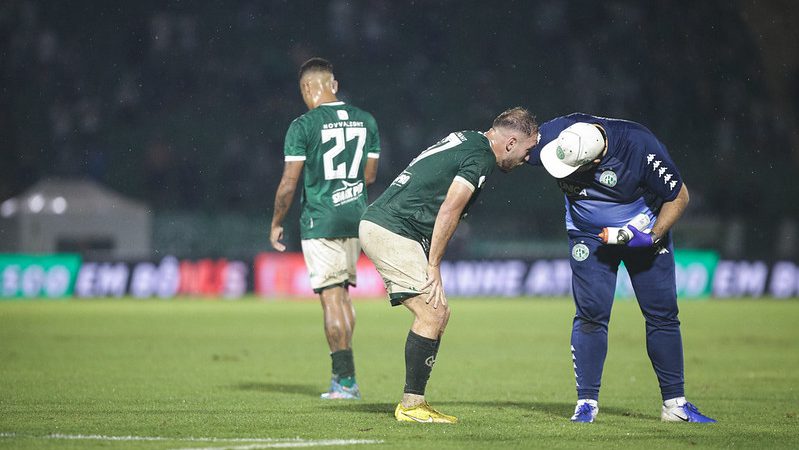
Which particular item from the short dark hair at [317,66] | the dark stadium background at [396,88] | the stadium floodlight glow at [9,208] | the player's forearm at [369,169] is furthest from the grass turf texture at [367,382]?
the dark stadium background at [396,88]

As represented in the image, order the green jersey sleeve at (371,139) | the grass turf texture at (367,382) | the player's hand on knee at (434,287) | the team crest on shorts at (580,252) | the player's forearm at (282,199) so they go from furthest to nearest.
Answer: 1. the green jersey sleeve at (371,139)
2. the player's forearm at (282,199)
3. the team crest on shorts at (580,252)
4. the player's hand on knee at (434,287)
5. the grass turf texture at (367,382)

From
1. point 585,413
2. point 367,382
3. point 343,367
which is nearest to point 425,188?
point 585,413

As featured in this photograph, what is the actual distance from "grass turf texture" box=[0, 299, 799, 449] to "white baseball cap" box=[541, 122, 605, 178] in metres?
1.55

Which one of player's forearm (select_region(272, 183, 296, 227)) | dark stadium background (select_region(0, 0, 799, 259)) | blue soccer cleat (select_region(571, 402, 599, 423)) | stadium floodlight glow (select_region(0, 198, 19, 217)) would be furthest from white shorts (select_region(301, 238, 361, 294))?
dark stadium background (select_region(0, 0, 799, 259))

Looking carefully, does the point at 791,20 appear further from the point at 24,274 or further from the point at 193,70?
the point at 24,274

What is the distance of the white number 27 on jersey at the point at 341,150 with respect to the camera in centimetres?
884

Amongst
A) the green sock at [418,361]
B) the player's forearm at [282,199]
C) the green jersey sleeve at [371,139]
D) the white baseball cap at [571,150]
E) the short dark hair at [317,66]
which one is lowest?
the green sock at [418,361]

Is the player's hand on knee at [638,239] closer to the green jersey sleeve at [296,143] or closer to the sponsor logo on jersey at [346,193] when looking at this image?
the sponsor logo on jersey at [346,193]

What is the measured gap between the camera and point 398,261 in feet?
22.5

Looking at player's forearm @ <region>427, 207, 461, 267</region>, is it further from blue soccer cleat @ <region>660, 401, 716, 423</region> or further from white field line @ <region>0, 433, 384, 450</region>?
blue soccer cleat @ <region>660, 401, 716, 423</region>

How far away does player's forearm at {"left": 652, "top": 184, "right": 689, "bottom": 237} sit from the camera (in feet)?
23.0

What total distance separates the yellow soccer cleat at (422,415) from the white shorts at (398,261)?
647 mm

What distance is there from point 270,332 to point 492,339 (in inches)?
Answer: 132

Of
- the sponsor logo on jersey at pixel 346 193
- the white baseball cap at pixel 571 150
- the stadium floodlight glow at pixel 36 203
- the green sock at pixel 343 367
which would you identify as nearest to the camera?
the white baseball cap at pixel 571 150
